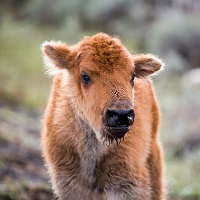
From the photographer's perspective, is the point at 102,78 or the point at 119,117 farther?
the point at 102,78

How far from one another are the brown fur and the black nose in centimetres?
27

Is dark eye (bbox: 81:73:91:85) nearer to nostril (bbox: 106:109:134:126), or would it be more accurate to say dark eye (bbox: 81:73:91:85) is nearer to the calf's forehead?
the calf's forehead

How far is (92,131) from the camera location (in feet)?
24.5

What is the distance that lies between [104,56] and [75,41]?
22625mm

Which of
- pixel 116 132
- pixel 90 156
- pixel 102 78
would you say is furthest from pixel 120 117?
pixel 90 156

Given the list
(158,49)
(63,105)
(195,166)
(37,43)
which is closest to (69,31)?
(37,43)

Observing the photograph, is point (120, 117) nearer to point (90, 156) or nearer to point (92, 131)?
point (92, 131)

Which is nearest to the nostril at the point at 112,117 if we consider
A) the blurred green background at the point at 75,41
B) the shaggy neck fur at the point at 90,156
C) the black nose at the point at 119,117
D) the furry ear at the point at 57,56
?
the black nose at the point at 119,117

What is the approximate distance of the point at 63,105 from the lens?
303 inches

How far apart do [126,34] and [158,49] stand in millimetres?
4517

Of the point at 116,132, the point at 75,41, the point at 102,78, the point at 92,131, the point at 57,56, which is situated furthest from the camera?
the point at 75,41

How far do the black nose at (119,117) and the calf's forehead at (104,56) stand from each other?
0.58 m

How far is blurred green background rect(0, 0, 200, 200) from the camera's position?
11258mm

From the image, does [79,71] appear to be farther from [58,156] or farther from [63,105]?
[58,156]
